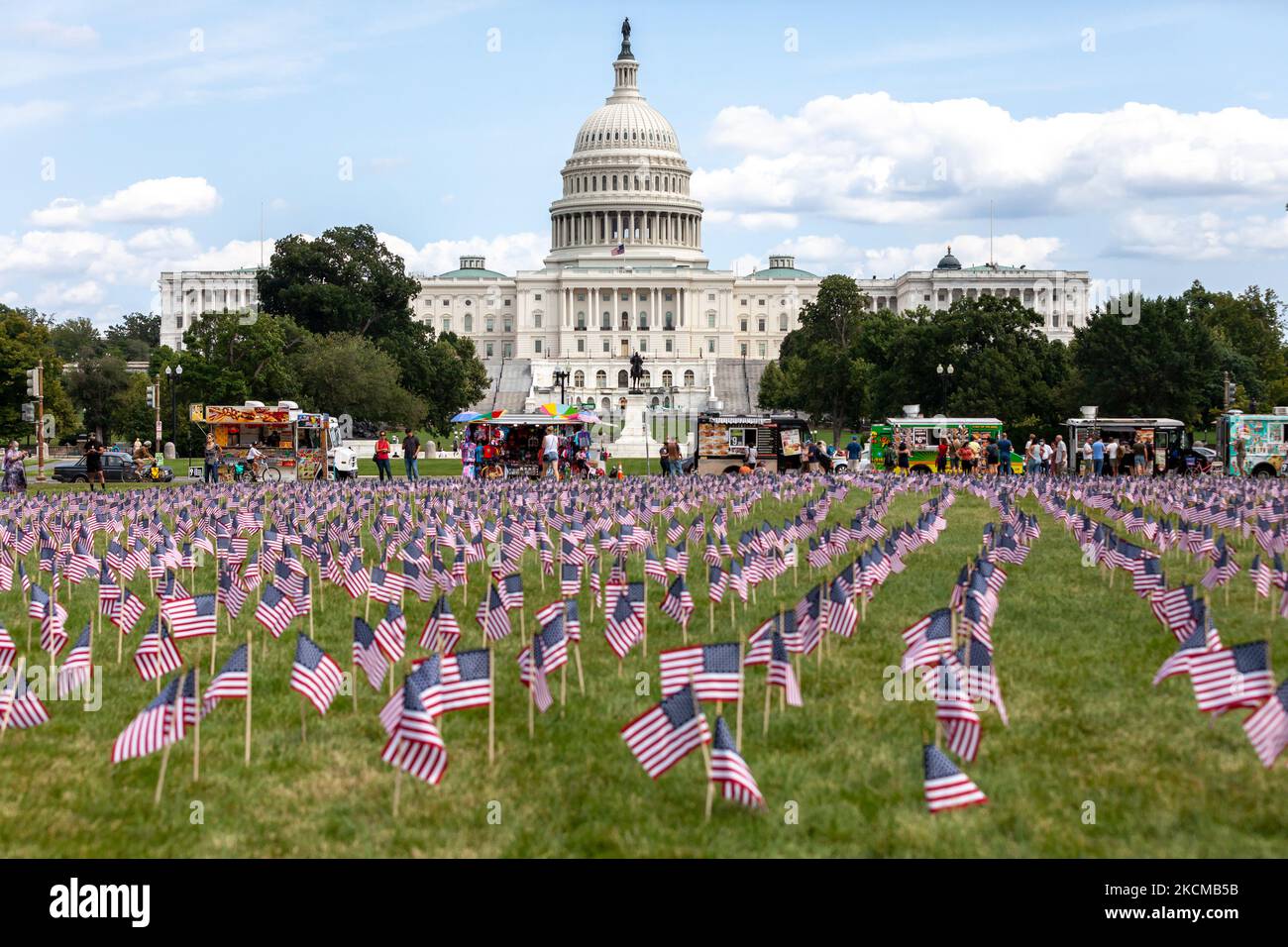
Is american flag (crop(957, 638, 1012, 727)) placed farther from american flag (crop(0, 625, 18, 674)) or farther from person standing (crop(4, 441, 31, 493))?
person standing (crop(4, 441, 31, 493))

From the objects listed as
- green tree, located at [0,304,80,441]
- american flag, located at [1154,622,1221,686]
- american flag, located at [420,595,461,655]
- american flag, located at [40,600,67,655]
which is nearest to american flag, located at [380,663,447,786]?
american flag, located at [420,595,461,655]

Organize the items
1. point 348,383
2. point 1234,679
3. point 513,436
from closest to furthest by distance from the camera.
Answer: point 1234,679, point 513,436, point 348,383

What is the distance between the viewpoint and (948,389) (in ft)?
251

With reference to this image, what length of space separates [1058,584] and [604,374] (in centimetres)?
14902

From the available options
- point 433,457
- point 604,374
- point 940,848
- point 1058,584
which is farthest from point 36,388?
point 604,374

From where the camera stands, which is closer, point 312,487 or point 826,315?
point 312,487

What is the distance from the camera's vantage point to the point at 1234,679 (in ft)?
29.6

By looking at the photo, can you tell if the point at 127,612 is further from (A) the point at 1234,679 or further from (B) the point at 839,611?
(A) the point at 1234,679

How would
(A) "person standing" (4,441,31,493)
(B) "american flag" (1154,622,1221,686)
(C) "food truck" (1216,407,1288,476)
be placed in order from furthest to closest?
(C) "food truck" (1216,407,1288,476) < (A) "person standing" (4,441,31,493) < (B) "american flag" (1154,622,1221,686)

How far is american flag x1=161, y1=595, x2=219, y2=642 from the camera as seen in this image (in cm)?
1218

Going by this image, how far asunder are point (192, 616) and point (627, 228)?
6425 inches

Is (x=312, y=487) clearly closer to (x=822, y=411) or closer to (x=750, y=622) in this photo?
(x=750, y=622)

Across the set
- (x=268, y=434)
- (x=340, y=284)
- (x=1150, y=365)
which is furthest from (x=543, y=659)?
(x=340, y=284)

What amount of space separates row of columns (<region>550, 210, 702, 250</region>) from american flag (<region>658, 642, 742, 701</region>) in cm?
16387
